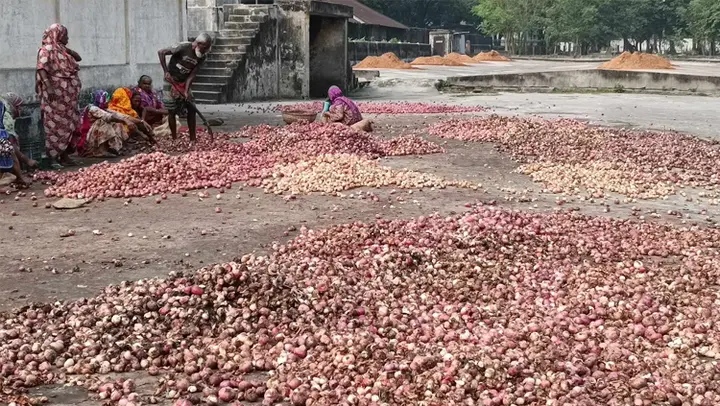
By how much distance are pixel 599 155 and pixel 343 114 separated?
14.7 ft

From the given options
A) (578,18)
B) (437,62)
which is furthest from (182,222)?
(578,18)

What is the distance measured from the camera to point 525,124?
13922 millimetres

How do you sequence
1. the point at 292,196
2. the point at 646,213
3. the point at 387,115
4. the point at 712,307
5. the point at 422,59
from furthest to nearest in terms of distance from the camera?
the point at 422,59
the point at 387,115
the point at 292,196
the point at 646,213
the point at 712,307

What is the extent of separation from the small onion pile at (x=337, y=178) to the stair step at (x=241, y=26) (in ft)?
43.0

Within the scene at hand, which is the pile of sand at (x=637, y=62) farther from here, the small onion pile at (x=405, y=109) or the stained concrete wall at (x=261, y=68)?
the stained concrete wall at (x=261, y=68)

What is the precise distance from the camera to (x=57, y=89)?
33.4 feet

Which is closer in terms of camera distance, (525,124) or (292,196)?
(292,196)

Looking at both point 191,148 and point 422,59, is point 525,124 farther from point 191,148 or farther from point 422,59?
point 422,59

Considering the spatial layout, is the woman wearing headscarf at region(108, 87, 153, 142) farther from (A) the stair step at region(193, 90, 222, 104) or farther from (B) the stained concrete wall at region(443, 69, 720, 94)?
(B) the stained concrete wall at region(443, 69, 720, 94)

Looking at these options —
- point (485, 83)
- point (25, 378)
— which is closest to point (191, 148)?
point (25, 378)

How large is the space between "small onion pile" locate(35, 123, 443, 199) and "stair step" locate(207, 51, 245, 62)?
929cm

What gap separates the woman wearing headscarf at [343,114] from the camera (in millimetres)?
13092

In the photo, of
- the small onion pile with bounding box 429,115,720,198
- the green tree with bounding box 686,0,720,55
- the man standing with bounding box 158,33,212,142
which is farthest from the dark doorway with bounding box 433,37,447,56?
the man standing with bounding box 158,33,212,142

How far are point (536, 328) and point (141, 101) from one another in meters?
9.75
